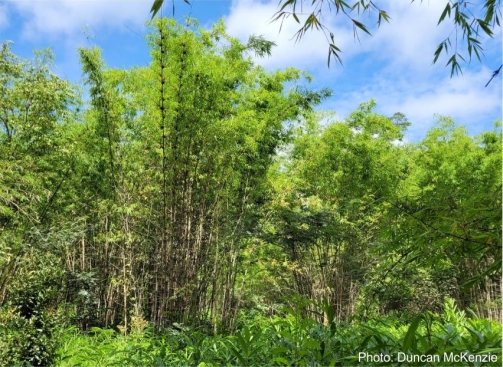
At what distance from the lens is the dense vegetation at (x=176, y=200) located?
4383 millimetres

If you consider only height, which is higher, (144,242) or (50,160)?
(50,160)

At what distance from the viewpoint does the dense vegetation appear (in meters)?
4.38

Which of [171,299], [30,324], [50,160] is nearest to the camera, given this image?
[30,324]

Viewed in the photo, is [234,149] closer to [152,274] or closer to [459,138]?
[152,274]

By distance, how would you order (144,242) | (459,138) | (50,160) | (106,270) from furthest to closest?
(459,138)
(106,270)
(144,242)
(50,160)

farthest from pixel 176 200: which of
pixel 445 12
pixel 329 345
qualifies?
pixel 445 12

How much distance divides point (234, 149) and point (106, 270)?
3.87 m

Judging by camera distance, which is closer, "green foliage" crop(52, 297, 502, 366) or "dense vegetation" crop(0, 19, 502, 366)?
"green foliage" crop(52, 297, 502, 366)

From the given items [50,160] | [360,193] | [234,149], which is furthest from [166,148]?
[360,193]

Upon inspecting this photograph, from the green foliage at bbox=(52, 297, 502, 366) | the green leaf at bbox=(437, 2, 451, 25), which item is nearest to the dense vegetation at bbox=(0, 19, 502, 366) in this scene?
the green foliage at bbox=(52, 297, 502, 366)

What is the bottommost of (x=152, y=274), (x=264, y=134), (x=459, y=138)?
(x=152, y=274)

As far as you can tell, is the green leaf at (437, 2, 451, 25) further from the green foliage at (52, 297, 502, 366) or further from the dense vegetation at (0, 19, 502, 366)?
the dense vegetation at (0, 19, 502, 366)

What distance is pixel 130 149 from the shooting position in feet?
20.5

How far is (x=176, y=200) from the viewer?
17.9ft
